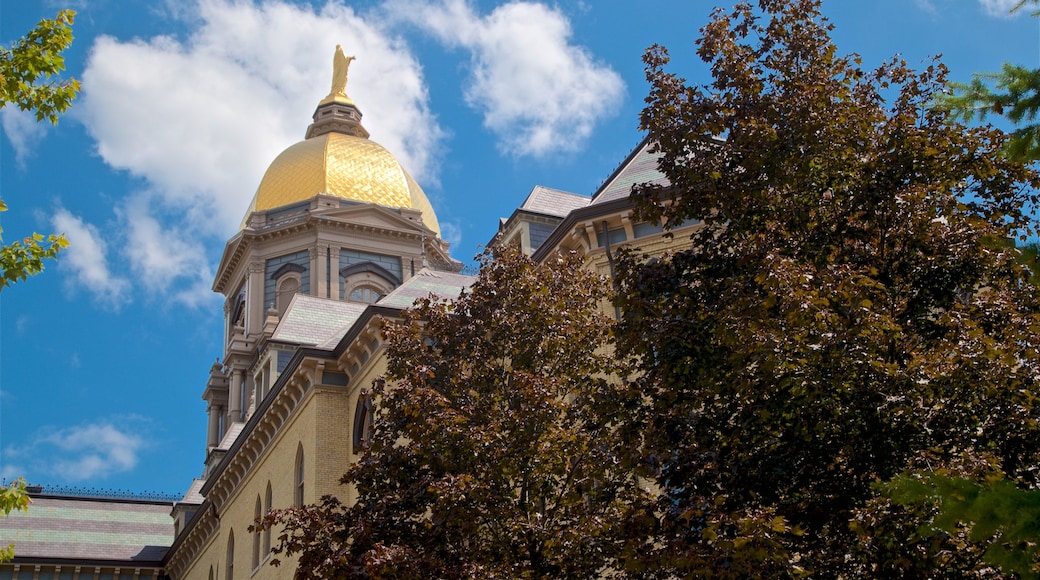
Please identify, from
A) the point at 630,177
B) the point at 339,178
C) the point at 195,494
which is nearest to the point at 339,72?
the point at 339,178

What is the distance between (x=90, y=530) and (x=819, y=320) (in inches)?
1820

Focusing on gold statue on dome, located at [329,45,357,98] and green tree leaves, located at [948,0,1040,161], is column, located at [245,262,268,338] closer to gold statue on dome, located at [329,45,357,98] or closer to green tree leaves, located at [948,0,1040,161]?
gold statue on dome, located at [329,45,357,98]

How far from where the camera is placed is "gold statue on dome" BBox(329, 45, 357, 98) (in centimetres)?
7438

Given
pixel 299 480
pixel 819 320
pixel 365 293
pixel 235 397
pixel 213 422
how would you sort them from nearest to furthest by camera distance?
pixel 819 320, pixel 299 480, pixel 235 397, pixel 365 293, pixel 213 422

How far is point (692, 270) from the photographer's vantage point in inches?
510

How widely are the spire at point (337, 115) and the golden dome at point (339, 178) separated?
3540mm

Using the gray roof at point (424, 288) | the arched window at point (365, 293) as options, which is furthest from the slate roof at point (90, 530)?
the gray roof at point (424, 288)

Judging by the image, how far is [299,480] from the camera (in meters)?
28.4

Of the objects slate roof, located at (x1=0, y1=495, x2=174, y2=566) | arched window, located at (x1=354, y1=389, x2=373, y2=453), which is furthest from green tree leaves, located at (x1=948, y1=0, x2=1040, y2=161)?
slate roof, located at (x1=0, y1=495, x2=174, y2=566)

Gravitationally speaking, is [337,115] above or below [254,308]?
above

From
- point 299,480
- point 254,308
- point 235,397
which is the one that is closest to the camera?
point 299,480

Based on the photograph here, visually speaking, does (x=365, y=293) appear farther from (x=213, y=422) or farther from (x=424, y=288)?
(x=424, y=288)

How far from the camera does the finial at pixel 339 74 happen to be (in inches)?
2906

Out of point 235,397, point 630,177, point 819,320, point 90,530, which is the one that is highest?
point 235,397
